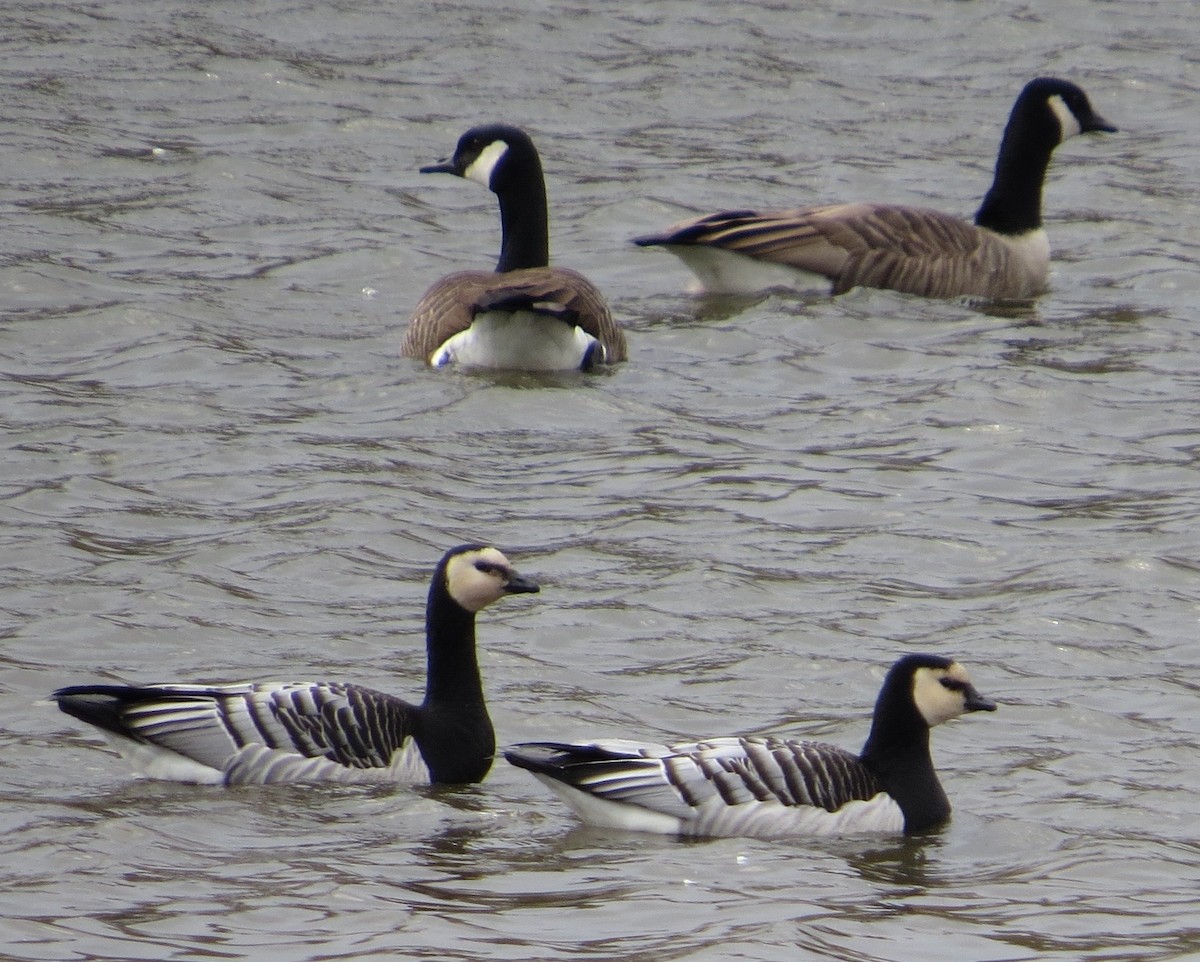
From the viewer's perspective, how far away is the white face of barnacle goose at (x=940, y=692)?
7855mm

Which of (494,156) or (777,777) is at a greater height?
(494,156)

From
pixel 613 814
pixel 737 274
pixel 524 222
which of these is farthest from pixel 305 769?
pixel 737 274

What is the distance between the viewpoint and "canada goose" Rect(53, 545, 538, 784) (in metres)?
7.75

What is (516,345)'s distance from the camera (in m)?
13.3

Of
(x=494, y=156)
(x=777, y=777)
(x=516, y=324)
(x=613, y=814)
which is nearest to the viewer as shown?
(x=613, y=814)

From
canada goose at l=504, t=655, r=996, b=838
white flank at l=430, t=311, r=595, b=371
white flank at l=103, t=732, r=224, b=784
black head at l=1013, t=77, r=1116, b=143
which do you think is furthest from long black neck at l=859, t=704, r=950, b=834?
black head at l=1013, t=77, r=1116, b=143

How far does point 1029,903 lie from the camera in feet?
22.6

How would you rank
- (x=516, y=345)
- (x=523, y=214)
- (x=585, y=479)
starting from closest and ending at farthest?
(x=585, y=479) → (x=516, y=345) → (x=523, y=214)

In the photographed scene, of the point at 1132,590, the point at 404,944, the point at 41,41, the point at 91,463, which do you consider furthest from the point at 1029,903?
the point at 41,41

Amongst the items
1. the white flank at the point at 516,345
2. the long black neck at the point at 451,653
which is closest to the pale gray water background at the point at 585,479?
the white flank at the point at 516,345

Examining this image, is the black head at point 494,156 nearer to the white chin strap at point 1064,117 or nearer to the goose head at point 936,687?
the white chin strap at point 1064,117

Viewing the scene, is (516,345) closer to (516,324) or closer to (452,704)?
(516,324)

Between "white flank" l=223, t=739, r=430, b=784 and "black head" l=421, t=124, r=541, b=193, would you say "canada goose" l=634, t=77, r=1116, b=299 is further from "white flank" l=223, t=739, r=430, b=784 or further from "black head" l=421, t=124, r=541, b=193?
"white flank" l=223, t=739, r=430, b=784

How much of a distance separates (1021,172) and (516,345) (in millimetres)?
4596
